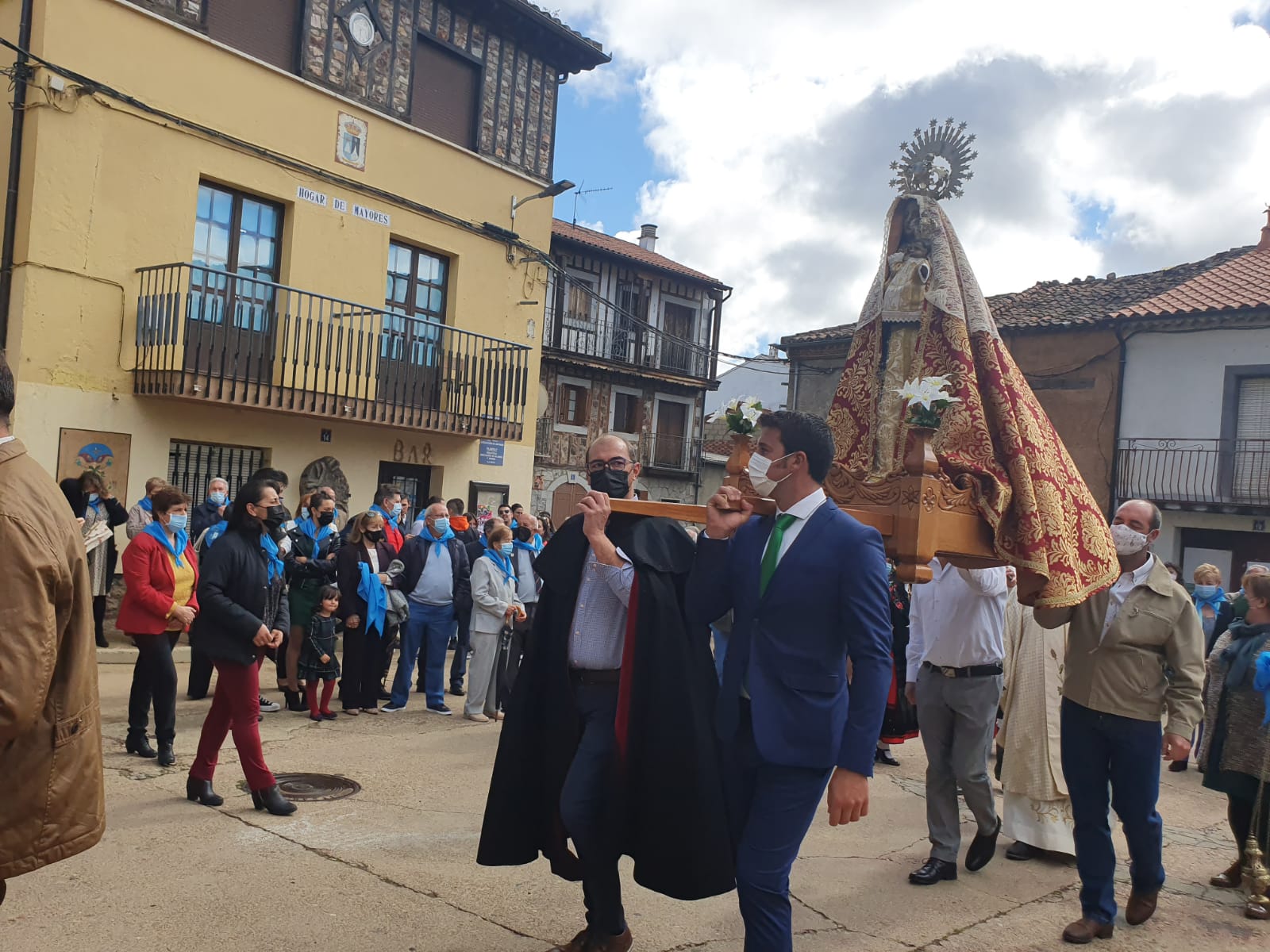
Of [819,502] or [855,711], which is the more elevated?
[819,502]

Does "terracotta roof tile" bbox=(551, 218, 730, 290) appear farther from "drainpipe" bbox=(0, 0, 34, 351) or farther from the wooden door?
the wooden door

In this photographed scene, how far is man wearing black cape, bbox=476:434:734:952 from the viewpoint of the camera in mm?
3912

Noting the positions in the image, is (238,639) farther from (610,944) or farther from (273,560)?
(273,560)

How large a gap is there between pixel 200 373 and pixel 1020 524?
1112 cm

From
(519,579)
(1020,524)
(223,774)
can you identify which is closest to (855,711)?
(1020,524)

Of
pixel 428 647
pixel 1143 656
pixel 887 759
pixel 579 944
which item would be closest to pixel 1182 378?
pixel 887 759

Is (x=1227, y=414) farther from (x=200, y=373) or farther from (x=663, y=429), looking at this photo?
(x=200, y=373)

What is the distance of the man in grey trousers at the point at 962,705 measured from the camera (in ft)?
18.0

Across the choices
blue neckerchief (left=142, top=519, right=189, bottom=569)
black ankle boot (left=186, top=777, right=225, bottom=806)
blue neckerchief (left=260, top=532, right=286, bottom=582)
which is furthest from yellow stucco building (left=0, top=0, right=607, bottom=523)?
black ankle boot (left=186, top=777, right=225, bottom=806)

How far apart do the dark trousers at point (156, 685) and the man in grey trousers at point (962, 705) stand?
4.72 metres

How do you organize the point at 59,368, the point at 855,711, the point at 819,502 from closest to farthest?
the point at 855,711
the point at 819,502
the point at 59,368

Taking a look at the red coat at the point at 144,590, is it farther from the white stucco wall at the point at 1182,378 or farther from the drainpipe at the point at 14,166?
the white stucco wall at the point at 1182,378

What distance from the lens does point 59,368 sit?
39.9 feet

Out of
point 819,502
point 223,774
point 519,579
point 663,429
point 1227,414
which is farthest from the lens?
point 663,429
